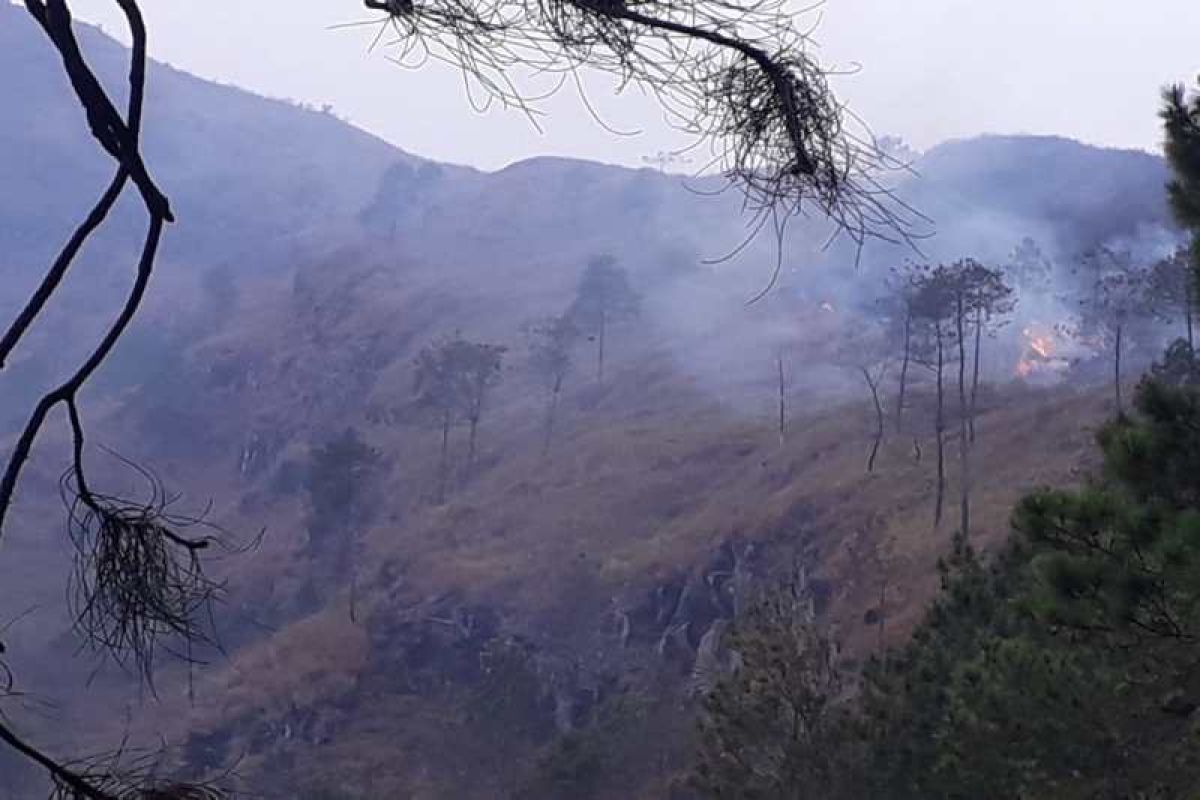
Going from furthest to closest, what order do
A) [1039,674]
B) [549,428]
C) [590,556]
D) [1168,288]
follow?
[549,428] → [590,556] → [1168,288] → [1039,674]

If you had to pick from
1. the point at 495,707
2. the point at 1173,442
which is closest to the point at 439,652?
the point at 495,707

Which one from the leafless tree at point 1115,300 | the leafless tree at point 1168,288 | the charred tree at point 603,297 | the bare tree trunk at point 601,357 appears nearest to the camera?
the leafless tree at point 1168,288

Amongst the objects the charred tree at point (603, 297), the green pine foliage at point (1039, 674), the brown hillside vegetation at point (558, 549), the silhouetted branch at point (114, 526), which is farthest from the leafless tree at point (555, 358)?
the silhouetted branch at point (114, 526)

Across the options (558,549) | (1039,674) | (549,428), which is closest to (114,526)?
(1039,674)

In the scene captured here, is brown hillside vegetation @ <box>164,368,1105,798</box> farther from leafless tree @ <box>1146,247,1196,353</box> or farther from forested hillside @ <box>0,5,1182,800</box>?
leafless tree @ <box>1146,247,1196,353</box>

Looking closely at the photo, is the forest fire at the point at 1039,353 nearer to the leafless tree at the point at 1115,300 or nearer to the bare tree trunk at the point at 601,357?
the leafless tree at the point at 1115,300

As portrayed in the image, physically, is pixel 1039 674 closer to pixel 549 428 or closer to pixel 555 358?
pixel 549 428

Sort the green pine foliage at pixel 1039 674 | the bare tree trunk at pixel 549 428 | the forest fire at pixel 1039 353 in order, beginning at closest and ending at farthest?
the green pine foliage at pixel 1039 674 < the bare tree trunk at pixel 549 428 < the forest fire at pixel 1039 353

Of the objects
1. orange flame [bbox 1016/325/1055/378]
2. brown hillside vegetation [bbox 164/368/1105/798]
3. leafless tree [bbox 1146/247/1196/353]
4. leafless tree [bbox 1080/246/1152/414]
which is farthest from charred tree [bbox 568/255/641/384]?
leafless tree [bbox 1146/247/1196/353]

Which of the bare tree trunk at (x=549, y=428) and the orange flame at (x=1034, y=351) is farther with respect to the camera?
the orange flame at (x=1034, y=351)

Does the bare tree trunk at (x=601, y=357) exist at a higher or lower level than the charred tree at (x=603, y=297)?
lower

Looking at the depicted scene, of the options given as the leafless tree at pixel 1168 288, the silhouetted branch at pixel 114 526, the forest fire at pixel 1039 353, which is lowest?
the silhouetted branch at pixel 114 526

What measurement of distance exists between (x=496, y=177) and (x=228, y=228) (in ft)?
77.9

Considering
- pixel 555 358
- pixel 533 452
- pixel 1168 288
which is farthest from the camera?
pixel 555 358
